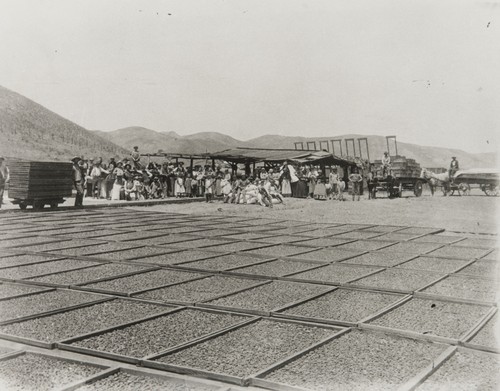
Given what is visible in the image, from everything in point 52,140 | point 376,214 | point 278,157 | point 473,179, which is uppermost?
point 52,140

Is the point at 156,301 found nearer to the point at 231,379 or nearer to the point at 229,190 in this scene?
the point at 231,379

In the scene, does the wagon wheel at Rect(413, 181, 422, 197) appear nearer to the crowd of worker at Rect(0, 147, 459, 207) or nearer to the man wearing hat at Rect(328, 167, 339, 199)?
the crowd of worker at Rect(0, 147, 459, 207)

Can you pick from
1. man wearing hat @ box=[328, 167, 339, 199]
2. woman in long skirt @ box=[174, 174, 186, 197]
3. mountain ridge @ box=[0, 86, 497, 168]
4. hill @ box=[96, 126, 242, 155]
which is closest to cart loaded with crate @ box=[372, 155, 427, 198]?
man wearing hat @ box=[328, 167, 339, 199]

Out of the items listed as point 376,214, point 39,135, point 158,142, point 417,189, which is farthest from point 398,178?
point 158,142

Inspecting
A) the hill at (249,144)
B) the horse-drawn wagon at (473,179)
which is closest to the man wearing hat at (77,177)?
the horse-drawn wagon at (473,179)

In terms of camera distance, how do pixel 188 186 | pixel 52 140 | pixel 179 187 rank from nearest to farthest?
pixel 179 187 → pixel 188 186 → pixel 52 140

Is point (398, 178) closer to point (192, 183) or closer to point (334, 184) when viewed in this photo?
point (334, 184)

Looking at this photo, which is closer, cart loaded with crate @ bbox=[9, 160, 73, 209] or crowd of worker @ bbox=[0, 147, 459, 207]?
cart loaded with crate @ bbox=[9, 160, 73, 209]

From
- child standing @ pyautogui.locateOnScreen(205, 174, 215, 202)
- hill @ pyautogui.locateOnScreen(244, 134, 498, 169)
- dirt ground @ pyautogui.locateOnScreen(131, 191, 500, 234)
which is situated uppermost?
hill @ pyautogui.locateOnScreen(244, 134, 498, 169)
